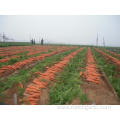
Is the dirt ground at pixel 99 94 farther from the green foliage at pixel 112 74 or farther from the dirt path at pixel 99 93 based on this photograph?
the green foliage at pixel 112 74

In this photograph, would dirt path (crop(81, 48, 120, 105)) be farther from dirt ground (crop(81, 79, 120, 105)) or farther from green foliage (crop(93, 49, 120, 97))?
green foliage (crop(93, 49, 120, 97))

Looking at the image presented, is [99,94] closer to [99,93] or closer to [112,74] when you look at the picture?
[99,93]

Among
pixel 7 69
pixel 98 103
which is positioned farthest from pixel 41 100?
pixel 7 69

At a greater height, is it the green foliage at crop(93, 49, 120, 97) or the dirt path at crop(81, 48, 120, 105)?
the green foliage at crop(93, 49, 120, 97)

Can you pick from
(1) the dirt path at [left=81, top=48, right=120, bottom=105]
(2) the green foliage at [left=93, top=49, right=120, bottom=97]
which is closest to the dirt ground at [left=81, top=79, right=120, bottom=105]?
(1) the dirt path at [left=81, top=48, right=120, bottom=105]

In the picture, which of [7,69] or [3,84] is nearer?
[3,84]

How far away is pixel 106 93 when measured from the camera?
231 cm
